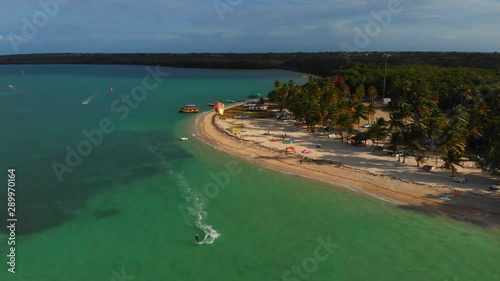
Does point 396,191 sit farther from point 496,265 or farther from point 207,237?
point 207,237

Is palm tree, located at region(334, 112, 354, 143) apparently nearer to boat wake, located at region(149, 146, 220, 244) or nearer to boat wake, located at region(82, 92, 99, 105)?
boat wake, located at region(149, 146, 220, 244)

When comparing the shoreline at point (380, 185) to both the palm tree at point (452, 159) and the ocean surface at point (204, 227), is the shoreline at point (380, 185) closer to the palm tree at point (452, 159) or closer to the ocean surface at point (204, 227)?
the ocean surface at point (204, 227)

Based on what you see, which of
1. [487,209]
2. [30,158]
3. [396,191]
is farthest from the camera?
[30,158]

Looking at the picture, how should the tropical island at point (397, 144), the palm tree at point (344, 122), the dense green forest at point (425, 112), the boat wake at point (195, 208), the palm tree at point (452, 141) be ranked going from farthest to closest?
1. the palm tree at point (344, 122)
2. the dense green forest at point (425, 112)
3. the palm tree at point (452, 141)
4. the tropical island at point (397, 144)
5. the boat wake at point (195, 208)

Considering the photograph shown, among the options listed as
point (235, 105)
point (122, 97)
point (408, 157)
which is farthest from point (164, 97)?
point (408, 157)

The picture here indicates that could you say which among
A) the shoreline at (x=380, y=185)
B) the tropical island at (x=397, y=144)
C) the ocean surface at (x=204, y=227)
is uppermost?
the tropical island at (x=397, y=144)

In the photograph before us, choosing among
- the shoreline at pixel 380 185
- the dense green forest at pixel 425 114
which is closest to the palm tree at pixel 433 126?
the dense green forest at pixel 425 114

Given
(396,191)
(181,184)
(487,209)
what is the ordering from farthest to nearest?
(181,184) → (396,191) → (487,209)
